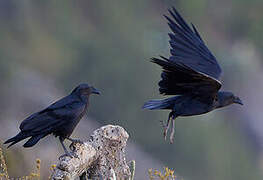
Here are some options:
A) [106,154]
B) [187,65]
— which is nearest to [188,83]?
[187,65]

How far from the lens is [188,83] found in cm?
655

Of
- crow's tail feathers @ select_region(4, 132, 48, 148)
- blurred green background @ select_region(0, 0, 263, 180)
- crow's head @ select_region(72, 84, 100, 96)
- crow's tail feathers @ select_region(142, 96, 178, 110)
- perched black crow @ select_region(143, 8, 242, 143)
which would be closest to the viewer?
crow's tail feathers @ select_region(4, 132, 48, 148)

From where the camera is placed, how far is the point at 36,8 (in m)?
22.4

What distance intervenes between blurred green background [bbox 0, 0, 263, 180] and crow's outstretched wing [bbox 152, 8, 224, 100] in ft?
21.5

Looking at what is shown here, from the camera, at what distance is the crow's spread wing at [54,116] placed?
18.3 ft

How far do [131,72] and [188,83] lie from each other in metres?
12.6

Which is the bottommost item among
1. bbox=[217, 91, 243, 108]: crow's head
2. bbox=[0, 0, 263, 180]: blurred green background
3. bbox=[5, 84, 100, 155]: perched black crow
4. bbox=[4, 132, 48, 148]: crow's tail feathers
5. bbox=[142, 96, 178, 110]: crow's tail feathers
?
bbox=[4, 132, 48, 148]: crow's tail feathers

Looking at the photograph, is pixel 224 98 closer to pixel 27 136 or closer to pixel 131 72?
pixel 27 136

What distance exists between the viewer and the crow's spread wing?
5.57m

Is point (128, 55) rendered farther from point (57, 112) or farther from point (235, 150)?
point (57, 112)

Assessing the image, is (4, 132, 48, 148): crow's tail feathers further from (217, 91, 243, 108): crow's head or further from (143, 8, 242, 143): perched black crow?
(217, 91, 243, 108): crow's head

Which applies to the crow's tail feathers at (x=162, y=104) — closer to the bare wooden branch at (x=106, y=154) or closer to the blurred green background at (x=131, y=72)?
the bare wooden branch at (x=106, y=154)

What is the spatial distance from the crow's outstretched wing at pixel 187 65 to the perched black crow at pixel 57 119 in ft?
2.91

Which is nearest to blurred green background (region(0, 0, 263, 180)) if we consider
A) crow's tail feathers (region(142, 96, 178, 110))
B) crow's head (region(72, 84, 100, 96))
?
crow's tail feathers (region(142, 96, 178, 110))
